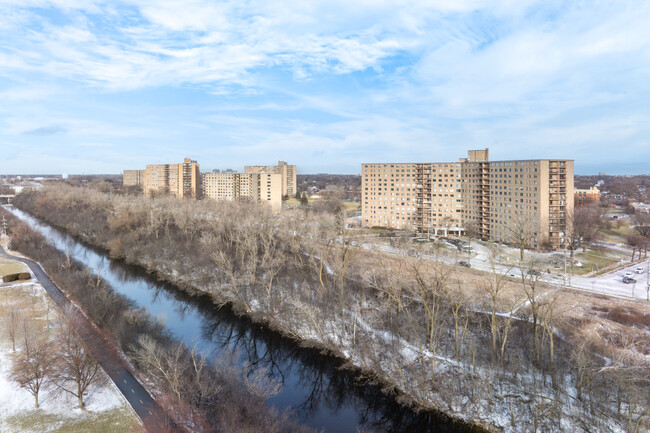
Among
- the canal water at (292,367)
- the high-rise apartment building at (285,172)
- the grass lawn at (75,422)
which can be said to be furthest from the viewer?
the high-rise apartment building at (285,172)

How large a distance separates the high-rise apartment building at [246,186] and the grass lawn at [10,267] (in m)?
41.3

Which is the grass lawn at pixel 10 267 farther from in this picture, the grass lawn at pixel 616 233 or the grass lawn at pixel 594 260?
the grass lawn at pixel 616 233

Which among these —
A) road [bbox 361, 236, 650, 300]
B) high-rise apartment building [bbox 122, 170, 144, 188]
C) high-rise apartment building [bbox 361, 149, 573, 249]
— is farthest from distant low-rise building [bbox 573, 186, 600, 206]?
high-rise apartment building [bbox 122, 170, 144, 188]

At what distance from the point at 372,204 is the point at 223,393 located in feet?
164

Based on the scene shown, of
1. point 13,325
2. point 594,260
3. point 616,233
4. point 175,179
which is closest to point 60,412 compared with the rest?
point 13,325

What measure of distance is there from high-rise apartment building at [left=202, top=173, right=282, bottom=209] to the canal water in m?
43.1

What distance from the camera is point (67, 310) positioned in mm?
23250

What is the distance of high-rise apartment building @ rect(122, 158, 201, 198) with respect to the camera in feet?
317

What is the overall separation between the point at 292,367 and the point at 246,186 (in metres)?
67.6

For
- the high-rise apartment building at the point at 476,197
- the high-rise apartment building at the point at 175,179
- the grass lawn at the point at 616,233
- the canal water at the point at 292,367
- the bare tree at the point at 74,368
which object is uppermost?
the high-rise apartment building at the point at 175,179

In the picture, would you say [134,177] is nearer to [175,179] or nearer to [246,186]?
[175,179]

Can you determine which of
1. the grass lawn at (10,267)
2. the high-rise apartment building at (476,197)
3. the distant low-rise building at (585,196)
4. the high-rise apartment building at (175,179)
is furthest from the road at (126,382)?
the distant low-rise building at (585,196)

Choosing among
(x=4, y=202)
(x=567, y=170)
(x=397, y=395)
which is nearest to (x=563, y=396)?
(x=397, y=395)

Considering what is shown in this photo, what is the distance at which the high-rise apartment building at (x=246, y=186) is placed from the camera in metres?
82.6
